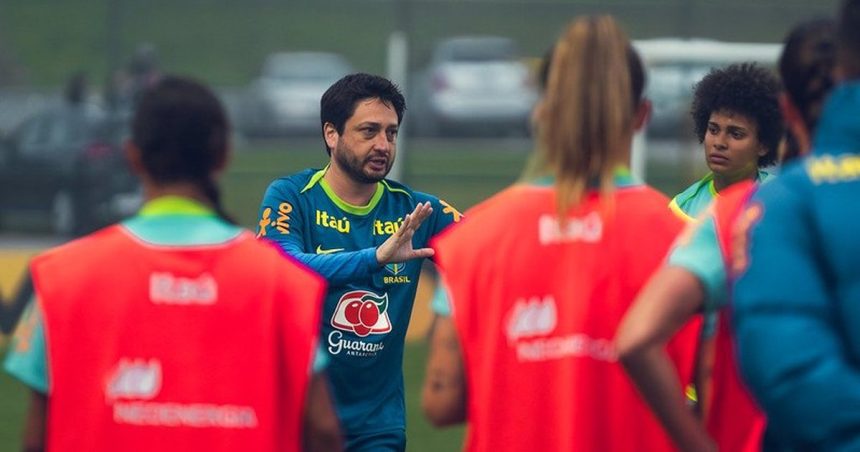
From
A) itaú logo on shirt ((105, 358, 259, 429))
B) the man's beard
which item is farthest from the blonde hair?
the man's beard

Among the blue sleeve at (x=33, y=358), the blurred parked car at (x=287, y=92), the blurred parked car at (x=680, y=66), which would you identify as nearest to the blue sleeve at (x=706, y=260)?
the blue sleeve at (x=33, y=358)

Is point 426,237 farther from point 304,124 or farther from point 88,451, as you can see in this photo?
point 304,124

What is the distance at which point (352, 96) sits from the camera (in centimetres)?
576

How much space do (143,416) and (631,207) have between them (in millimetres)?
1168

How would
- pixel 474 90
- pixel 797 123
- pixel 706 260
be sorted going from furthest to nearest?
pixel 474 90 < pixel 797 123 < pixel 706 260

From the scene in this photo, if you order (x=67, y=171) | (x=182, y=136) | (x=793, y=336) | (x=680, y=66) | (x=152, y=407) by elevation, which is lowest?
(x=152, y=407)

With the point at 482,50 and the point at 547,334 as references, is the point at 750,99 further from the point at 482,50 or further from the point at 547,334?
the point at 482,50

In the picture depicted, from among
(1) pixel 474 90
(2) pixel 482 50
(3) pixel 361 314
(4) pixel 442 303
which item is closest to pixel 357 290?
(3) pixel 361 314

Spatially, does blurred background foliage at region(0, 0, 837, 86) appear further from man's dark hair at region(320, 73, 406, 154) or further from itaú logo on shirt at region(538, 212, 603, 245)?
itaú logo on shirt at region(538, 212, 603, 245)

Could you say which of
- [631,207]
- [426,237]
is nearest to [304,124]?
[426,237]

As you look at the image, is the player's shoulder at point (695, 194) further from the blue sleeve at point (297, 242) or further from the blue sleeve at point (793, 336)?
the blue sleeve at point (793, 336)

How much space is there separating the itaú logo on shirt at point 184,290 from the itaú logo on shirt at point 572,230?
73 cm

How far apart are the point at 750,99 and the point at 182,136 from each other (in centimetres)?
265

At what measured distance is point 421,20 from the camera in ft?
68.4
